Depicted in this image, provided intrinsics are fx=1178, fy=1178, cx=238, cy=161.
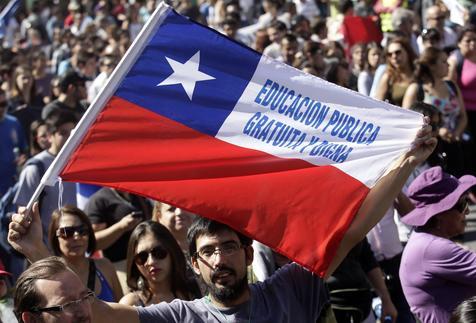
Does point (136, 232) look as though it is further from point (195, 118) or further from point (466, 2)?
point (466, 2)

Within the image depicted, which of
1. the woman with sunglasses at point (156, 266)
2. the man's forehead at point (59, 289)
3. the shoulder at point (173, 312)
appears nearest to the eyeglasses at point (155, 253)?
the woman with sunglasses at point (156, 266)

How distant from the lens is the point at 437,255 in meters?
5.43

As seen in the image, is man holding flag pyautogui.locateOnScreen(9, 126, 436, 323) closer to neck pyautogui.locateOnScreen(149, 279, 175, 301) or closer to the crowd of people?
the crowd of people

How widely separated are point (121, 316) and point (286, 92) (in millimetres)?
1152

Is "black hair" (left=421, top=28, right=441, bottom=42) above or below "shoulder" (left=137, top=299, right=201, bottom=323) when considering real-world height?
below

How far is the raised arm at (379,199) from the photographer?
466 centimetres

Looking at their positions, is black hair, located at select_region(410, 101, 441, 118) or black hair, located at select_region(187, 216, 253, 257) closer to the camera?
black hair, located at select_region(187, 216, 253, 257)

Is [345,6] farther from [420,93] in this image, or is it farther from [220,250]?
[220,250]

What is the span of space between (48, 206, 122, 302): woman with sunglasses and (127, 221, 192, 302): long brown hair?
0.35 metres

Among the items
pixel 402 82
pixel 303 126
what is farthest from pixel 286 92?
pixel 402 82

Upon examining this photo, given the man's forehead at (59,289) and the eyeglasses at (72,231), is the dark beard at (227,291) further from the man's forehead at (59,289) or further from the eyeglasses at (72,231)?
the eyeglasses at (72,231)

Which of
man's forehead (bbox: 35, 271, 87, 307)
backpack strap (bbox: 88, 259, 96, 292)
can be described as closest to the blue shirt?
backpack strap (bbox: 88, 259, 96, 292)

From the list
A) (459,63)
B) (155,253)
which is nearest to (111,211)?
(155,253)

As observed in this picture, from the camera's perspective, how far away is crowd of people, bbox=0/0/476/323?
4484 mm
